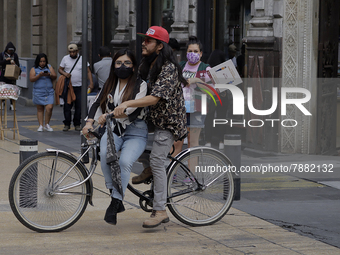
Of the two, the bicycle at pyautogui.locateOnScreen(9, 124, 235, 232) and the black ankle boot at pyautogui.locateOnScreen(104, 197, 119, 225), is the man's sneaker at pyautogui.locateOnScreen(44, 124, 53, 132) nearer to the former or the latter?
the bicycle at pyautogui.locateOnScreen(9, 124, 235, 232)

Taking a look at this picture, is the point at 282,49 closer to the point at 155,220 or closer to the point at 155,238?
the point at 155,220

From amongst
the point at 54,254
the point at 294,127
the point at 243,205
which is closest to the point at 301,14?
the point at 294,127

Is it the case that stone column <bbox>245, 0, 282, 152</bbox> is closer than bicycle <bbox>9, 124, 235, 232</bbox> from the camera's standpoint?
No

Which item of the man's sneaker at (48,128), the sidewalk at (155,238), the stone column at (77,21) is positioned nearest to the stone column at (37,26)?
the stone column at (77,21)

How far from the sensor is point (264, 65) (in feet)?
35.5

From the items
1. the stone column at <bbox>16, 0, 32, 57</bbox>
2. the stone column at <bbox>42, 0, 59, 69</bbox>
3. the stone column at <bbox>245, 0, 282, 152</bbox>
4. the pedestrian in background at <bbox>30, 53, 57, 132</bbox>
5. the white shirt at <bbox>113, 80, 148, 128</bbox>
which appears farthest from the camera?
the stone column at <bbox>16, 0, 32, 57</bbox>

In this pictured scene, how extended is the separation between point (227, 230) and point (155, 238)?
2.27 ft

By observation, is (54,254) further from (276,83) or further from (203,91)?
(276,83)

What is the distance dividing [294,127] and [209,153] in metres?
5.11

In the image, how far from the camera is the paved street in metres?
5.09

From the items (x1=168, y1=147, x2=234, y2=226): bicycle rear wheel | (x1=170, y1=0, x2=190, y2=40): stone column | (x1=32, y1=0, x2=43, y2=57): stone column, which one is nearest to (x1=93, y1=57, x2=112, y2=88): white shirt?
(x1=170, y1=0, x2=190, y2=40): stone column

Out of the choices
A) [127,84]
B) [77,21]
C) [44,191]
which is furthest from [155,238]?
[77,21]

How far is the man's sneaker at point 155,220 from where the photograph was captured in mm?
5527

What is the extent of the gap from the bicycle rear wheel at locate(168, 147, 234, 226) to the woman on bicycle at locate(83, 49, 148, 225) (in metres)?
0.46
